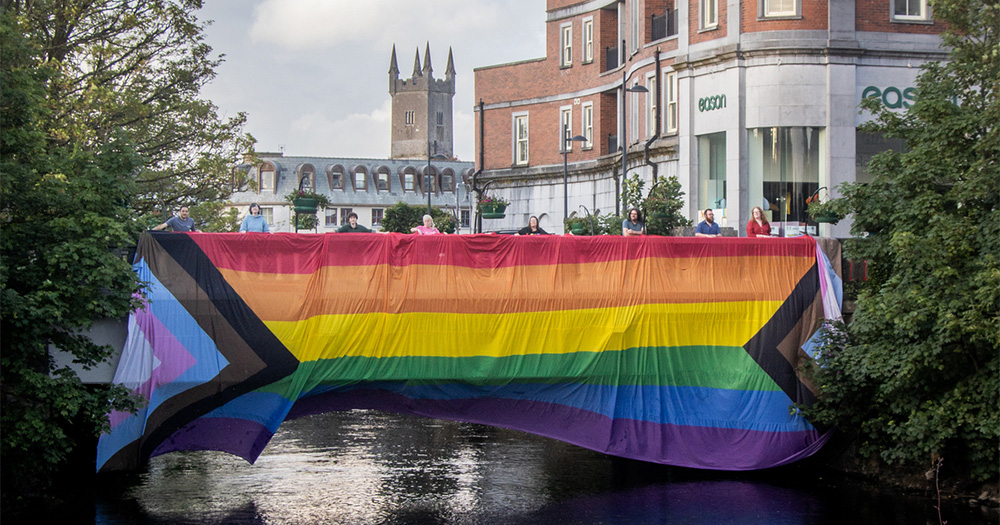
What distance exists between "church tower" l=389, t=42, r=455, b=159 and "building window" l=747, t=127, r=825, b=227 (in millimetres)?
135580

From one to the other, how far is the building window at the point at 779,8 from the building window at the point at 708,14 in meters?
1.58

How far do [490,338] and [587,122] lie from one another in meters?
29.0

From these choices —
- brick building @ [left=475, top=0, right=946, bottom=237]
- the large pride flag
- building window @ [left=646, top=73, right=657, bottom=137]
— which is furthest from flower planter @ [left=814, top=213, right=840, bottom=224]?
building window @ [left=646, top=73, right=657, bottom=137]

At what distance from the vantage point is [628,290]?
67.1 feet

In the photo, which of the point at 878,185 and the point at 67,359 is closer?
the point at 67,359

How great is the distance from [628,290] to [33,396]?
35.1ft

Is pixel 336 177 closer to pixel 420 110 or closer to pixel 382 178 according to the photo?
pixel 382 178

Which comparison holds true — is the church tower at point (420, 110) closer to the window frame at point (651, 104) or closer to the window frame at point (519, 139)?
the window frame at point (519, 139)

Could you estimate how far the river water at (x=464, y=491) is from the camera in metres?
18.5

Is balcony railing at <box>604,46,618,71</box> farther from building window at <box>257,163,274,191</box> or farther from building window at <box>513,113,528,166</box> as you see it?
building window at <box>257,163,274,191</box>

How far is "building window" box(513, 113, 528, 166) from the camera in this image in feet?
169

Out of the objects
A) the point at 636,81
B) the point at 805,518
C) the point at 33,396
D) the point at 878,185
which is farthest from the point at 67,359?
the point at 636,81

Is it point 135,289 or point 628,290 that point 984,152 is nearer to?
point 628,290

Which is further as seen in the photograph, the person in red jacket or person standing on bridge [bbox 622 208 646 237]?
the person in red jacket
